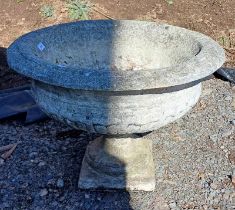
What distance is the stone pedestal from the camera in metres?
2.93

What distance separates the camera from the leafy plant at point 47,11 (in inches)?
233

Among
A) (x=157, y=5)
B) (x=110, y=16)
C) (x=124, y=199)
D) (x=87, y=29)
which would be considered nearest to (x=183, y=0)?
(x=157, y=5)

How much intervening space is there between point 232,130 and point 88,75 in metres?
1.92

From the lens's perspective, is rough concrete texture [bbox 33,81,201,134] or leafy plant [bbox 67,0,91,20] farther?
leafy plant [bbox 67,0,91,20]

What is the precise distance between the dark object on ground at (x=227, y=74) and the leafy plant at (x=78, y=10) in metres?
2.07

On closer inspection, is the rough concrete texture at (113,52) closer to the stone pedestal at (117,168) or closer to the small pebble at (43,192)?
the stone pedestal at (117,168)

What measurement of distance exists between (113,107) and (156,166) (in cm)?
105

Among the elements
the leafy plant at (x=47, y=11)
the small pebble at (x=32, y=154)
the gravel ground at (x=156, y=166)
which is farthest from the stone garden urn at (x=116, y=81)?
the leafy plant at (x=47, y=11)

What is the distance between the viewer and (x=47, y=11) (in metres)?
5.92

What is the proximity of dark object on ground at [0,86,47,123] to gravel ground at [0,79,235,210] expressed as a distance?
8 centimetres

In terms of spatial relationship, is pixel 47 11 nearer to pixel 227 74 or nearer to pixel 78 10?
pixel 78 10

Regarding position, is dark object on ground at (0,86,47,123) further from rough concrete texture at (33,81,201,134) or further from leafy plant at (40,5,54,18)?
leafy plant at (40,5,54,18)

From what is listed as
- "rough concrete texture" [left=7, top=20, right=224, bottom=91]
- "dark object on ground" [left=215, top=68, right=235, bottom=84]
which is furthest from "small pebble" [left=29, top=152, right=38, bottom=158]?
"dark object on ground" [left=215, top=68, right=235, bottom=84]

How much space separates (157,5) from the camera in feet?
20.1
